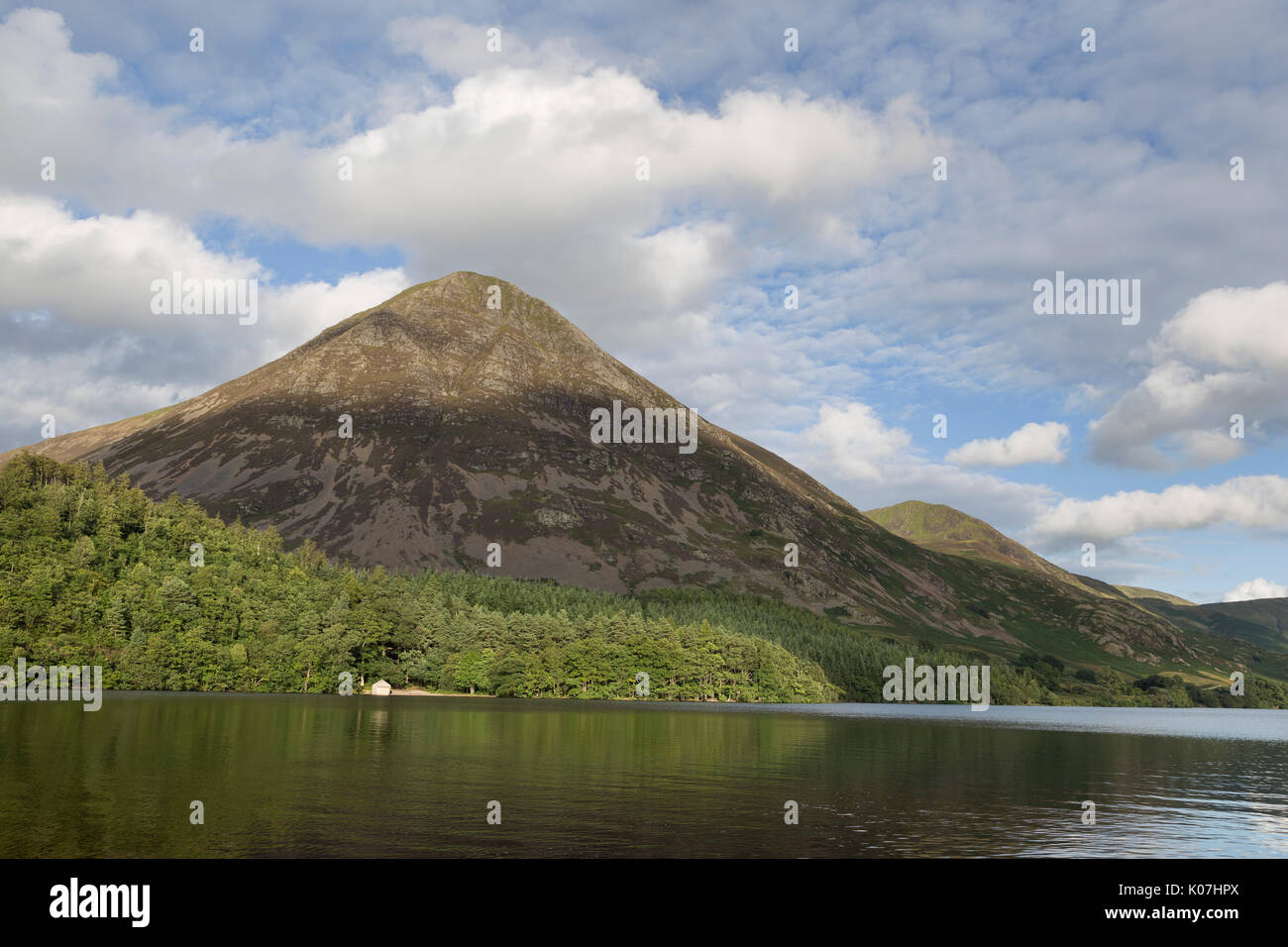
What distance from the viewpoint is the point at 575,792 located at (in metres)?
60.0

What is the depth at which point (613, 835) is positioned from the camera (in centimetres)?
4538

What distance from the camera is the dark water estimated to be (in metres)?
43.1

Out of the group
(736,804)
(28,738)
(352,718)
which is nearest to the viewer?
(736,804)

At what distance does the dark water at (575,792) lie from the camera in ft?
141

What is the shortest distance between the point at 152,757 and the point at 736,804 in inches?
1722
